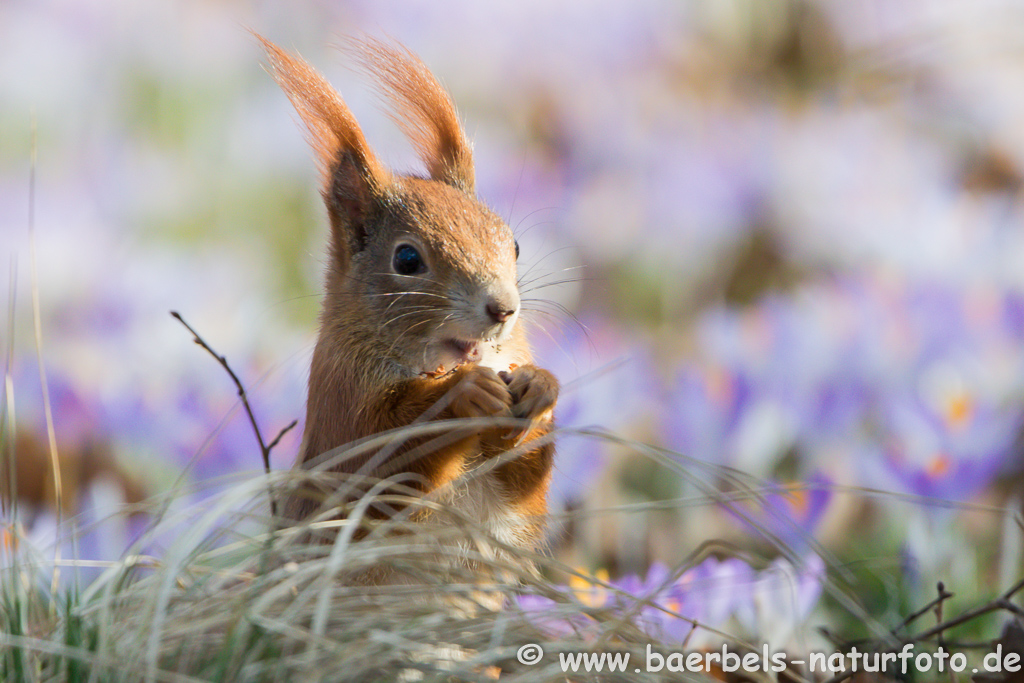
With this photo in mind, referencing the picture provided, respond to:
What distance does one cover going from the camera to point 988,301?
5.68 ft

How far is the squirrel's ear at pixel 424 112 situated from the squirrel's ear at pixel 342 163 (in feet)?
0.23

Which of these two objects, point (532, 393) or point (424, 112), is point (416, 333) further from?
point (424, 112)

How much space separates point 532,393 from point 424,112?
399 mm

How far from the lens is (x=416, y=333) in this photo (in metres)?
1.00

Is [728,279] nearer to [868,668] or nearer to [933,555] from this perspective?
[933,555]

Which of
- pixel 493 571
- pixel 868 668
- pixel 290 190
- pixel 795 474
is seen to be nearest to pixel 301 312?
pixel 290 190

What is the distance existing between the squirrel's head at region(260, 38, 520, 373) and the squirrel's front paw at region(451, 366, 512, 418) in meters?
0.07

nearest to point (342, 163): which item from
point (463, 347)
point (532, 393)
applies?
point (463, 347)

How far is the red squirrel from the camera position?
3.04 feet

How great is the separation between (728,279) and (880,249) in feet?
1.58

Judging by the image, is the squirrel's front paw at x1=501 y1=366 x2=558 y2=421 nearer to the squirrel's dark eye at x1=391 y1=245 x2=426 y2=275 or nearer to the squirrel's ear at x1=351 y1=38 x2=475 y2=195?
the squirrel's dark eye at x1=391 y1=245 x2=426 y2=275

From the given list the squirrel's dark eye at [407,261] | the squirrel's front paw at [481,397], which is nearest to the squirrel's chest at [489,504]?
the squirrel's front paw at [481,397]

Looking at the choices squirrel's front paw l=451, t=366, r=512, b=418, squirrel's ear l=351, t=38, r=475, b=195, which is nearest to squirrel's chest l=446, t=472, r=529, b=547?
squirrel's front paw l=451, t=366, r=512, b=418

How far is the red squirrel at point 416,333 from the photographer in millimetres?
928
